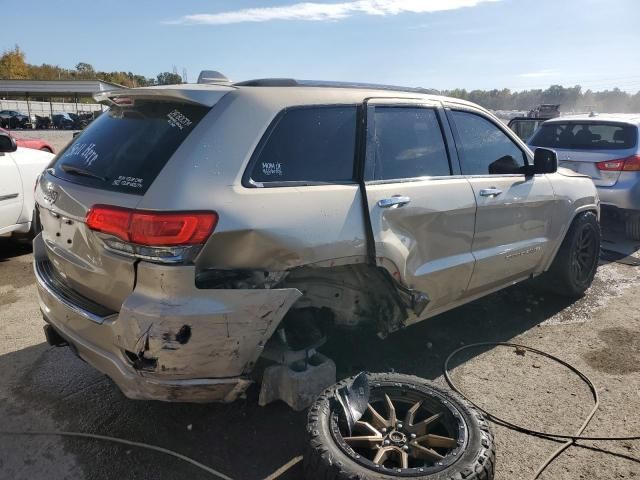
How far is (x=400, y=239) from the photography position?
9.82 ft

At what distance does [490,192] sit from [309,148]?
5.20 ft

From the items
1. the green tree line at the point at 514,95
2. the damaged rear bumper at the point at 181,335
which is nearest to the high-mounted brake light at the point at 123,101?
the damaged rear bumper at the point at 181,335

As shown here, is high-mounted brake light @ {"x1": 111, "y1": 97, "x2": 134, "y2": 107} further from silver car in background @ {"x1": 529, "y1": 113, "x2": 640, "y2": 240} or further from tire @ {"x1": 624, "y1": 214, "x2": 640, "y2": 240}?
tire @ {"x1": 624, "y1": 214, "x2": 640, "y2": 240}

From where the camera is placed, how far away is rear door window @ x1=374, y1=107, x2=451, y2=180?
3.09 meters

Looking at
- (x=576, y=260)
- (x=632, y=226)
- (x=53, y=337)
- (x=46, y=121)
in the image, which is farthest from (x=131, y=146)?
(x=46, y=121)

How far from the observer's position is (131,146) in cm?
263

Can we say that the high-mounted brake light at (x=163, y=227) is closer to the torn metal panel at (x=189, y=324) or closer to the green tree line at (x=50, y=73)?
the torn metal panel at (x=189, y=324)

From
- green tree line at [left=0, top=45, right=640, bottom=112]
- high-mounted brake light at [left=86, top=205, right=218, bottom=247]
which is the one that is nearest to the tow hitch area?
high-mounted brake light at [left=86, top=205, right=218, bottom=247]

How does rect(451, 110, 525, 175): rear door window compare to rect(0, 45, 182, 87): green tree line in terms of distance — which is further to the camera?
rect(0, 45, 182, 87): green tree line

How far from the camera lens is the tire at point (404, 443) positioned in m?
2.21

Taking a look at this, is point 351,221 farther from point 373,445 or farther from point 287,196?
point 373,445

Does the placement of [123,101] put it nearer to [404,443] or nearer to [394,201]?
[394,201]

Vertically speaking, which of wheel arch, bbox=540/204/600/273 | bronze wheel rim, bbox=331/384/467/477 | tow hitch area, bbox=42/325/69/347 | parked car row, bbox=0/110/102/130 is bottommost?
parked car row, bbox=0/110/102/130

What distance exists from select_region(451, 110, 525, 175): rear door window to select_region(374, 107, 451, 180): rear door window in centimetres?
24
